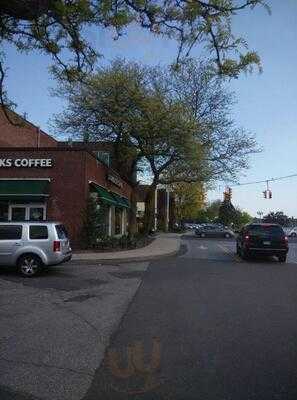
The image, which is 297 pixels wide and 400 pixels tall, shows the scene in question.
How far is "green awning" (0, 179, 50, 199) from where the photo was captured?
26.1 m

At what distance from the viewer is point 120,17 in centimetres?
821

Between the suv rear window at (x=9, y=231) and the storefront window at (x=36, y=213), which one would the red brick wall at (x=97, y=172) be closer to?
the storefront window at (x=36, y=213)

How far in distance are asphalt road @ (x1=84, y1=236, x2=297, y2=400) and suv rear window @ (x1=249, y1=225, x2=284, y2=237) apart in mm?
10362

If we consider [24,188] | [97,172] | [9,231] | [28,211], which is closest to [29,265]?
[9,231]

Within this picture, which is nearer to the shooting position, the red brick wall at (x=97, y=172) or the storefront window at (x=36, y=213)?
the storefront window at (x=36, y=213)

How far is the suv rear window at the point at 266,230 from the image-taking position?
25.1m

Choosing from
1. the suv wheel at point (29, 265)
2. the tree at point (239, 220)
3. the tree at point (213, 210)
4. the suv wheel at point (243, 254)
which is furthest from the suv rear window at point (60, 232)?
the tree at point (213, 210)

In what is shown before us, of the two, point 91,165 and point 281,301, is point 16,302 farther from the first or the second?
point 91,165

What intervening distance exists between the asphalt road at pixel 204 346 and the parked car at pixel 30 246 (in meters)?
3.57

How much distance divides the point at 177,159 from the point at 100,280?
2206 centimetres

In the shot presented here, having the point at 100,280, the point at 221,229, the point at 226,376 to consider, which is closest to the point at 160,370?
the point at 226,376

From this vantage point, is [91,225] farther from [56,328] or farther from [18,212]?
[56,328]

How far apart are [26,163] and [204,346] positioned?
2016 cm

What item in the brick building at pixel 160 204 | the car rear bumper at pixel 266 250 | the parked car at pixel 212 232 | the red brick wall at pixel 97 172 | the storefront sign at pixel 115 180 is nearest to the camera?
the car rear bumper at pixel 266 250
